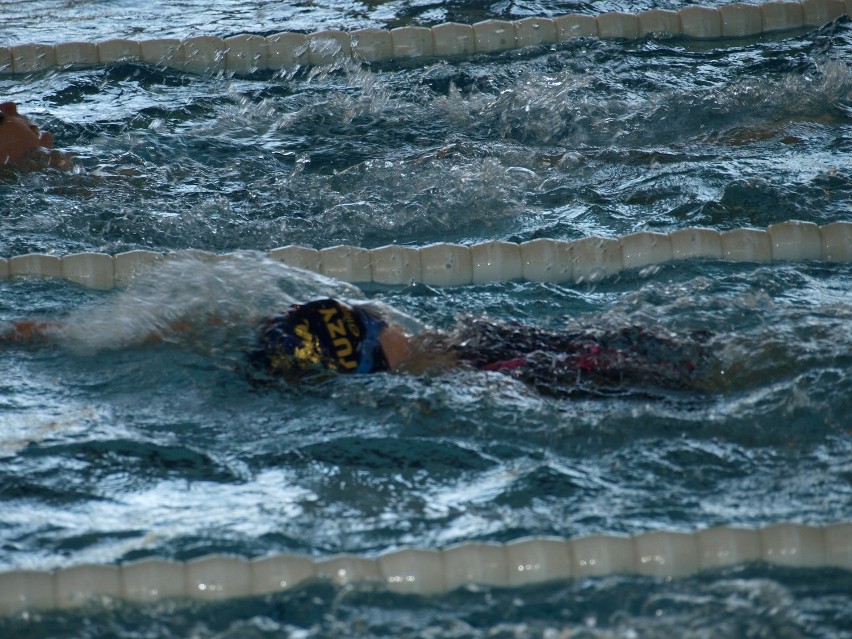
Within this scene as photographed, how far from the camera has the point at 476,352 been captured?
2438 millimetres

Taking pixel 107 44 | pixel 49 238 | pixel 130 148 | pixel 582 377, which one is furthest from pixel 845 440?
pixel 107 44

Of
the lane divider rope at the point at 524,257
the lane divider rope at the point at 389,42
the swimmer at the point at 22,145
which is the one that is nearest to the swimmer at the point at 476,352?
the lane divider rope at the point at 524,257

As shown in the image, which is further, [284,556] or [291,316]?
[291,316]

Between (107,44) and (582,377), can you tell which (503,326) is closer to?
(582,377)

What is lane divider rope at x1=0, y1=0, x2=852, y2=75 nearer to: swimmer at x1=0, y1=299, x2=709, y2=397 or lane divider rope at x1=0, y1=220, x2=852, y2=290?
lane divider rope at x1=0, y1=220, x2=852, y2=290

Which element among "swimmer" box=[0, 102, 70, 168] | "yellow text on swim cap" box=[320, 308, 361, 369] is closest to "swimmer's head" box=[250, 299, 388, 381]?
"yellow text on swim cap" box=[320, 308, 361, 369]

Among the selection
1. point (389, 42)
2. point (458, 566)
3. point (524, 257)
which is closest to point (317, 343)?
point (458, 566)

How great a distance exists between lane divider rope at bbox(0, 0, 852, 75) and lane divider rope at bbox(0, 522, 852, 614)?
3.84 meters

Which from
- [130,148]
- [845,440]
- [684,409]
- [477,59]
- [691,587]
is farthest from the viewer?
[477,59]

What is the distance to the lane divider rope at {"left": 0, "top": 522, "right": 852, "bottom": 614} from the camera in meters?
1.71

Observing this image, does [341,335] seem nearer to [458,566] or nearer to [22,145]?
[458,566]

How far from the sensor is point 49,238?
331 cm

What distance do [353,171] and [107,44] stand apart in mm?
2226

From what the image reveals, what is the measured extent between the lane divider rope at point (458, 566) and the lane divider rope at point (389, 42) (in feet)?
12.6
